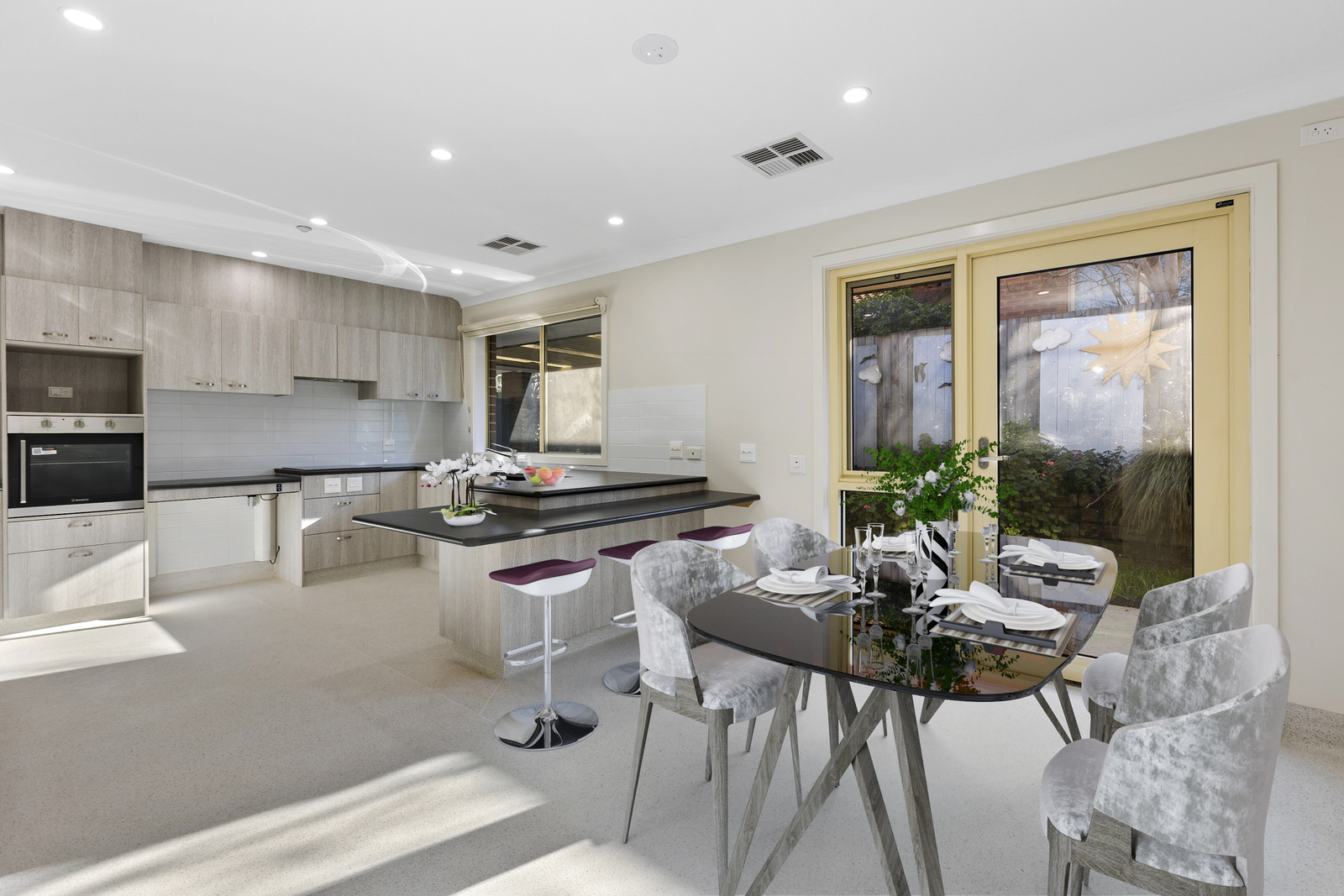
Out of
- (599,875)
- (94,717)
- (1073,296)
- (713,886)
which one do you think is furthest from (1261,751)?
(94,717)

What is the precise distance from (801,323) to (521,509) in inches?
80.8

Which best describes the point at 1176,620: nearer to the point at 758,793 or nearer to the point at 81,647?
the point at 758,793

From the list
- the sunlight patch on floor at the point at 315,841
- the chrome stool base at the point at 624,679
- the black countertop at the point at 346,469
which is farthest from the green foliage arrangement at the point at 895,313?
the black countertop at the point at 346,469

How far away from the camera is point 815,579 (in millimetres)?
1952

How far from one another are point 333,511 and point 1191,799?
18.3 feet

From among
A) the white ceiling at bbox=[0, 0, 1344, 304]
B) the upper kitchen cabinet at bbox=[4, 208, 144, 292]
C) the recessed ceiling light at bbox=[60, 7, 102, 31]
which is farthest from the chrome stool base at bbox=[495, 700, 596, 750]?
the upper kitchen cabinet at bbox=[4, 208, 144, 292]

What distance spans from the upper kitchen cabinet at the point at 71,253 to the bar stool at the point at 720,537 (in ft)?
13.4

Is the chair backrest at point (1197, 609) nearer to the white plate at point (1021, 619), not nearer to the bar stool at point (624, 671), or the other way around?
the white plate at point (1021, 619)

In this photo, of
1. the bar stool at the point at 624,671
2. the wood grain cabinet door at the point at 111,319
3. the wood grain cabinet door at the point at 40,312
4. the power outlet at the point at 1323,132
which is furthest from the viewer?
the wood grain cabinet door at the point at 111,319

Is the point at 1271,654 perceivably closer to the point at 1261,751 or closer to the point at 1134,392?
the point at 1261,751

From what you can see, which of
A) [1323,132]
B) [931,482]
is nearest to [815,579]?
[931,482]

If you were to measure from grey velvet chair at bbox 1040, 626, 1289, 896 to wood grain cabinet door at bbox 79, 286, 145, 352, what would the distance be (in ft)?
17.9

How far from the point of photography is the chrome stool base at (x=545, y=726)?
254cm

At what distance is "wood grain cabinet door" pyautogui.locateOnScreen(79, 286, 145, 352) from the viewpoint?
13.2 ft
